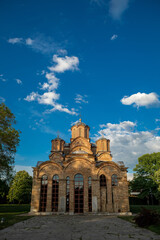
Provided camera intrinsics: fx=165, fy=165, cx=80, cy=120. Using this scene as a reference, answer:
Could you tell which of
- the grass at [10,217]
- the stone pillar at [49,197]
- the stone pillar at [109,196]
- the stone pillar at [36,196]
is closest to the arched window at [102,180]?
the stone pillar at [109,196]

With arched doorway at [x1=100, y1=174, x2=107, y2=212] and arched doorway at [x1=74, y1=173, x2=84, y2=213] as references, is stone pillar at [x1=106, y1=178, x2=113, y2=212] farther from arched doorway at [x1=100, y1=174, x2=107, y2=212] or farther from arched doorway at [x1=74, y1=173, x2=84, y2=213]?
arched doorway at [x1=74, y1=173, x2=84, y2=213]

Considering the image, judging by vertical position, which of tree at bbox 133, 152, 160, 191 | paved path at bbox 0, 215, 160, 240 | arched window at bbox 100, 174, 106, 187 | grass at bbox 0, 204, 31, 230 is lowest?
grass at bbox 0, 204, 31, 230

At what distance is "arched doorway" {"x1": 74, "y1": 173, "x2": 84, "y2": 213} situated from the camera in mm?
18891

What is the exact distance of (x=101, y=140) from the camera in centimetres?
2897

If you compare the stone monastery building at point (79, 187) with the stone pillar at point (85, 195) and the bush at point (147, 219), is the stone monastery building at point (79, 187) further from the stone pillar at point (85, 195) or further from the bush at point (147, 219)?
the bush at point (147, 219)

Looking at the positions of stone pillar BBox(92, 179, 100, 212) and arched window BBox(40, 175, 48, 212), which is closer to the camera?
stone pillar BBox(92, 179, 100, 212)

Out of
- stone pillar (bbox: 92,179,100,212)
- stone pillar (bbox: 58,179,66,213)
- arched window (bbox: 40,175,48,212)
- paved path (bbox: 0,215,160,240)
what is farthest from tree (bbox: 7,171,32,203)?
paved path (bbox: 0,215,160,240)

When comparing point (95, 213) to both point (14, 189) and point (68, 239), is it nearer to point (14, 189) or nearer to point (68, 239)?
point (68, 239)

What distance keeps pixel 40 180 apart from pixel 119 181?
9698mm

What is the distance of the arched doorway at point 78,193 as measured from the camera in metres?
18.9

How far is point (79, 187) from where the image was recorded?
1977 centimetres

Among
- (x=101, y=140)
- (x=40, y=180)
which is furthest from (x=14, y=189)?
(x=101, y=140)

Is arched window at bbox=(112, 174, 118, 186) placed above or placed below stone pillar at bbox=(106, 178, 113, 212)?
above

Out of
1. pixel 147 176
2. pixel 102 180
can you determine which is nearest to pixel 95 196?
pixel 102 180
